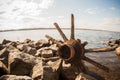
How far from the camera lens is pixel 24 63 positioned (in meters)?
8.23

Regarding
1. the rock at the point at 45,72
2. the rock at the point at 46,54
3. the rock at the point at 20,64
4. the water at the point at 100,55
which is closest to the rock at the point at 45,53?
the rock at the point at 46,54

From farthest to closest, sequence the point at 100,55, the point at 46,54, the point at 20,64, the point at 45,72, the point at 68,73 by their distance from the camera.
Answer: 1. the point at 100,55
2. the point at 46,54
3. the point at 68,73
4. the point at 20,64
5. the point at 45,72

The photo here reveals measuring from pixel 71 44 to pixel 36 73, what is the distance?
1.92 metres

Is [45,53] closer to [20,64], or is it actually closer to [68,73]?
[68,73]

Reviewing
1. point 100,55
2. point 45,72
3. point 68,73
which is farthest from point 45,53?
point 100,55

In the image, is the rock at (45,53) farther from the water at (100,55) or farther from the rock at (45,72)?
the rock at (45,72)

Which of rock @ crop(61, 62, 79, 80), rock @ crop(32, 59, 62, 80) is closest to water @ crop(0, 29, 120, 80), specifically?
rock @ crop(61, 62, 79, 80)

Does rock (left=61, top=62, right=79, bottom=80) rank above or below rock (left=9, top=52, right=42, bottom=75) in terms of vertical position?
below

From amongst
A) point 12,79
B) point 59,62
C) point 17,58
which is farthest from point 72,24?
point 12,79

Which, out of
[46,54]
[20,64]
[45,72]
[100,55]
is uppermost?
[20,64]

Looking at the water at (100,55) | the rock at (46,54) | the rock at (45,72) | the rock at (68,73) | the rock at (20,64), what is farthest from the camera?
the rock at (46,54)

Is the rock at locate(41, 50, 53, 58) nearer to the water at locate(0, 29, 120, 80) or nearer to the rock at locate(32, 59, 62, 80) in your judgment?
the water at locate(0, 29, 120, 80)

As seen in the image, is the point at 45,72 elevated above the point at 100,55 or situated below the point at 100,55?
above

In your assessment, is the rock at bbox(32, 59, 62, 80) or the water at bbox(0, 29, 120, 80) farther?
the water at bbox(0, 29, 120, 80)
